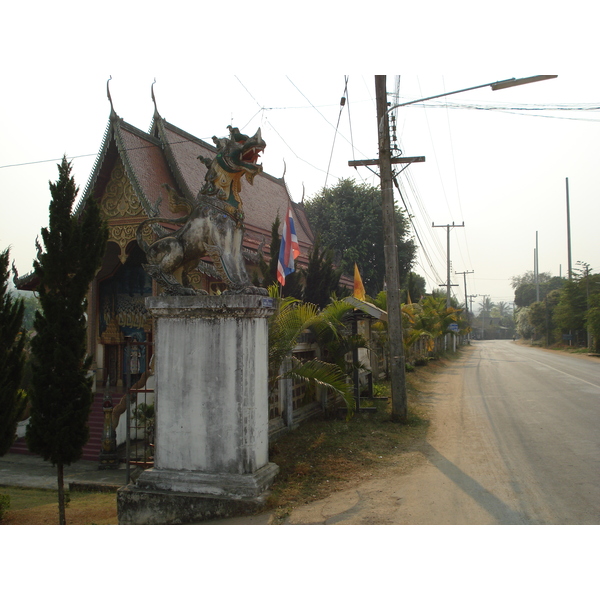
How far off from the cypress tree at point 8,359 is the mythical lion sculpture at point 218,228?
1873 millimetres

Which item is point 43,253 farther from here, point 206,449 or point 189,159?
point 189,159

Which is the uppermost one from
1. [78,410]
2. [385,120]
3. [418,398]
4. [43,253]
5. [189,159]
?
[189,159]

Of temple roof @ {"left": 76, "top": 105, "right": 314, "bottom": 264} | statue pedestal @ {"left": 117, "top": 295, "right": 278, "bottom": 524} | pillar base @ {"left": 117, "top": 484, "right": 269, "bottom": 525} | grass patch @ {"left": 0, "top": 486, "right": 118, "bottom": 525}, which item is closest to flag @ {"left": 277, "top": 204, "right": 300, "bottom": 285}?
temple roof @ {"left": 76, "top": 105, "right": 314, "bottom": 264}

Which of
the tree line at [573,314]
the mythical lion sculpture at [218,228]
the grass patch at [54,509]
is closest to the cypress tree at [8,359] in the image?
the grass patch at [54,509]

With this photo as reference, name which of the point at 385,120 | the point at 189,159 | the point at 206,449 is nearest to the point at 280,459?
the point at 206,449

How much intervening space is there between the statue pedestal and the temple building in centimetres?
661

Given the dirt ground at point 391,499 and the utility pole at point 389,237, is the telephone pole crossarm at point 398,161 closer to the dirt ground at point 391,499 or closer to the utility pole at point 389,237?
the utility pole at point 389,237

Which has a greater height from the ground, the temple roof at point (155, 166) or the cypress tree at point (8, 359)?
the temple roof at point (155, 166)

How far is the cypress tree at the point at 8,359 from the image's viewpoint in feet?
19.1

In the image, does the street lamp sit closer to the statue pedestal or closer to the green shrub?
the statue pedestal

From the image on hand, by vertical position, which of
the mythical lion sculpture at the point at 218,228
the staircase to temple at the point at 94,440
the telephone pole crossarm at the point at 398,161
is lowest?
the staircase to temple at the point at 94,440

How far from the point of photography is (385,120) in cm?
923

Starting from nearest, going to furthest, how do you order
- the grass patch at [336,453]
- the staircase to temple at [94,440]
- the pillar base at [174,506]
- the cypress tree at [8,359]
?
the pillar base at [174,506], the grass patch at [336,453], the cypress tree at [8,359], the staircase to temple at [94,440]

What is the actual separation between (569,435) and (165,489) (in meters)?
6.29
